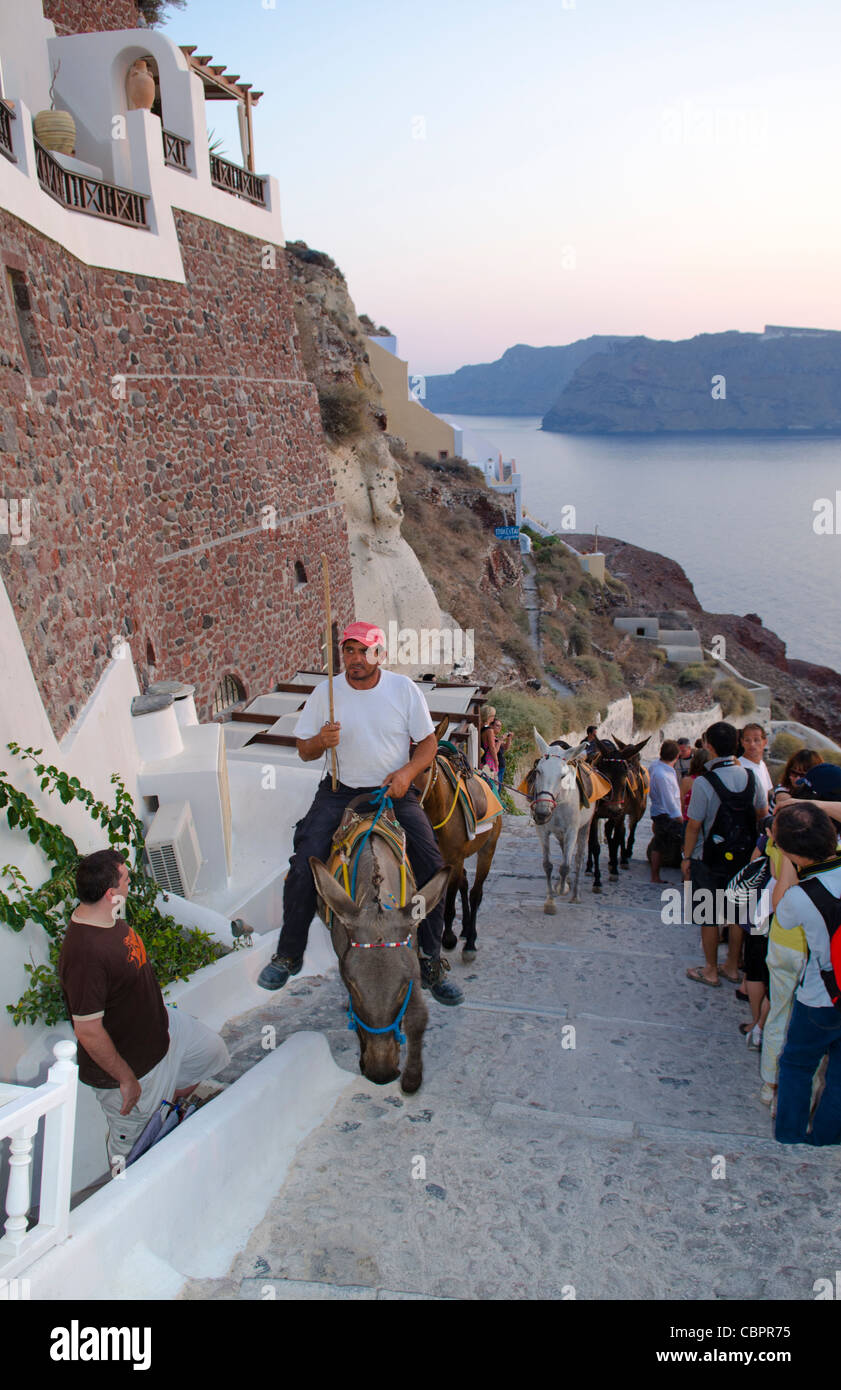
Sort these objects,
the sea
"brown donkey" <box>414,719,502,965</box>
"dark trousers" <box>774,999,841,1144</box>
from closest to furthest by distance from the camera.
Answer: "dark trousers" <box>774,999,841,1144</box> → "brown donkey" <box>414,719,502,965</box> → the sea

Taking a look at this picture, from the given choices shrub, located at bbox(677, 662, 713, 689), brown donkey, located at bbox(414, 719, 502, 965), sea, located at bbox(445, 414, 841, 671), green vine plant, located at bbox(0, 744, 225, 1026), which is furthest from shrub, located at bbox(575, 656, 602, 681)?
green vine plant, located at bbox(0, 744, 225, 1026)

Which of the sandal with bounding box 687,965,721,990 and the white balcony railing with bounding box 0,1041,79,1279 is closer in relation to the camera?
the white balcony railing with bounding box 0,1041,79,1279

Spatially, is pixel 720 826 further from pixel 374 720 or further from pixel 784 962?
pixel 374 720

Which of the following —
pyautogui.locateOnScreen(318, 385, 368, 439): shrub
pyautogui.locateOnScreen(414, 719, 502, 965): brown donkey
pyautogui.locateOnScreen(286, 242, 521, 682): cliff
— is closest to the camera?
pyautogui.locateOnScreen(414, 719, 502, 965): brown donkey

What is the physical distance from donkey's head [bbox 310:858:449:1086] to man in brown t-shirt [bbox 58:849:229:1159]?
1036 mm

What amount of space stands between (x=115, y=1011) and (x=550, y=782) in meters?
5.64

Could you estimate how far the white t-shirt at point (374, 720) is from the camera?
6.02 metres

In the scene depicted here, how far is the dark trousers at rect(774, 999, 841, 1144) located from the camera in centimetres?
470

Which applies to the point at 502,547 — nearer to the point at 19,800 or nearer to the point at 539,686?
the point at 539,686

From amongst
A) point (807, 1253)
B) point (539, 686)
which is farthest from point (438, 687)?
point (539, 686)

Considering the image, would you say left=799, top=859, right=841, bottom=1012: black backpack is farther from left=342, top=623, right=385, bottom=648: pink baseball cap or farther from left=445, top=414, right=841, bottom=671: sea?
left=445, top=414, right=841, bottom=671: sea

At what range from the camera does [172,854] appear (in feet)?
27.6

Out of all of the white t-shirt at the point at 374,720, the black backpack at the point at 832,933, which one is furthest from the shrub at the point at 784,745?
the black backpack at the point at 832,933

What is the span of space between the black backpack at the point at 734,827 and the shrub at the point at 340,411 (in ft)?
65.7
